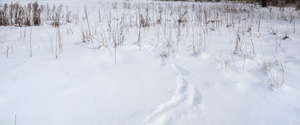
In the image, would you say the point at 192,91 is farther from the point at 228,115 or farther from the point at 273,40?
the point at 273,40

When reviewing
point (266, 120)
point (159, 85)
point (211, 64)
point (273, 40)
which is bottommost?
point (266, 120)

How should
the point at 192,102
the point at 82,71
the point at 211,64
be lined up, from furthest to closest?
the point at 211,64 → the point at 82,71 → the point at 192,102

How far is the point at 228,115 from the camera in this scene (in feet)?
3.29

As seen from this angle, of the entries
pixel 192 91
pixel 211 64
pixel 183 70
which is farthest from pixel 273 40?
pixel 192 91

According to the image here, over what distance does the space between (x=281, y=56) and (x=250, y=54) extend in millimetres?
297

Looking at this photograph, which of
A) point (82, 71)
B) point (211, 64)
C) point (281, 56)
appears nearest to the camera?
point (82, 71)

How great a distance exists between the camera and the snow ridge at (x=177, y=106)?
0.96m

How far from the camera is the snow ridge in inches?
37.8

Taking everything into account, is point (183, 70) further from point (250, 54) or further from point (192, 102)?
point (250, 54)

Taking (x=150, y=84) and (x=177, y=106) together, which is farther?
(x=150, y=84)

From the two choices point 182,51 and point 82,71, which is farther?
point 182,51

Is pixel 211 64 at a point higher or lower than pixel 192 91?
higher

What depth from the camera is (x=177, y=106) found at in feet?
3.52

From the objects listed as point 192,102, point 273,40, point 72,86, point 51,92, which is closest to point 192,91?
point 192,102
